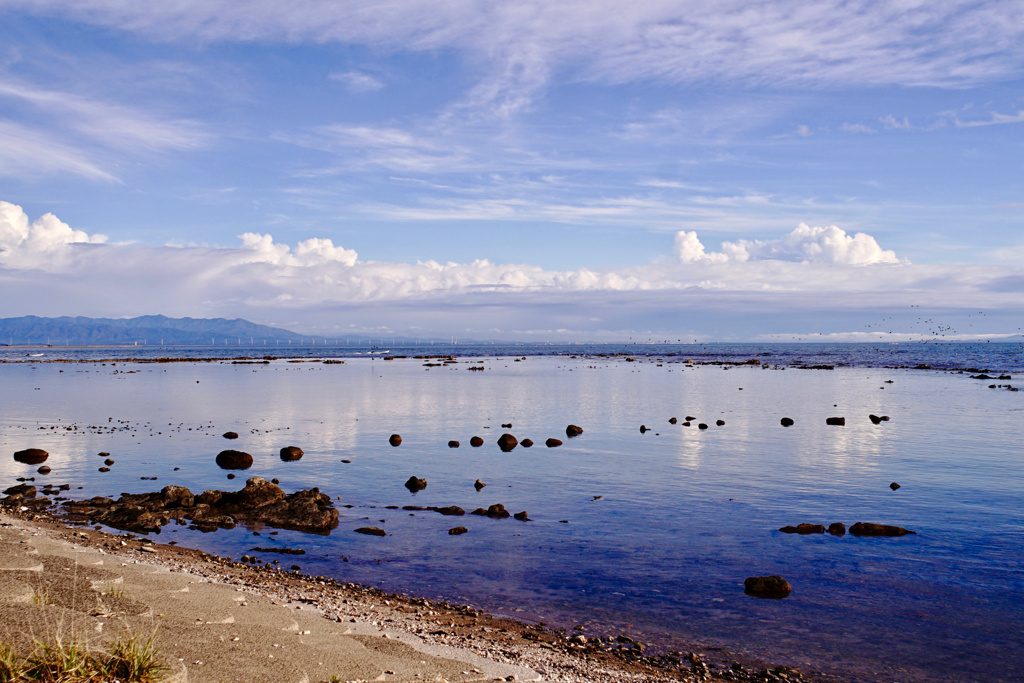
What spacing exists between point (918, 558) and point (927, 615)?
4217mm

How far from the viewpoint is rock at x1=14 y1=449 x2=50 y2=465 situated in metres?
31.5

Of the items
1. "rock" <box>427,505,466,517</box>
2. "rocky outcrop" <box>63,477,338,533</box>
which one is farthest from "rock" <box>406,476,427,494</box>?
"rocky outcrop" <box>63,477,338,533</box>

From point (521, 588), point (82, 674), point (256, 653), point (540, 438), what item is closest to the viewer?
point (82, 674)

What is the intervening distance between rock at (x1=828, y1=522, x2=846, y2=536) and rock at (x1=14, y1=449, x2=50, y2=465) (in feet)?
112

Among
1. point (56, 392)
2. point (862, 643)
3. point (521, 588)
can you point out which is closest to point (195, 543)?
point (521, 588)

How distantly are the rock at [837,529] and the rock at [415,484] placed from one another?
1490cm

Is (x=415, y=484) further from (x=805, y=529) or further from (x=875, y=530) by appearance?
(x=875, y=530)

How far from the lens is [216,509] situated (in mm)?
23547

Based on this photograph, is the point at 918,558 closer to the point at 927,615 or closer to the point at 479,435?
the point at 927,615

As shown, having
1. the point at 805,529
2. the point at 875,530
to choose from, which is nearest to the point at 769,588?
the point at 805,529

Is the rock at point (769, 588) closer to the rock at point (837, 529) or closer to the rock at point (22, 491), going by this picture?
the rock at point (837, 529)

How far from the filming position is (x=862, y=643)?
1326 cm

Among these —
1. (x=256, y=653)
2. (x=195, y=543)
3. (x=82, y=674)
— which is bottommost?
(x=195, y=543)

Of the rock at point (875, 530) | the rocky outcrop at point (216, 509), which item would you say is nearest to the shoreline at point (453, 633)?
the rocky outcrop at point (216, 509)
